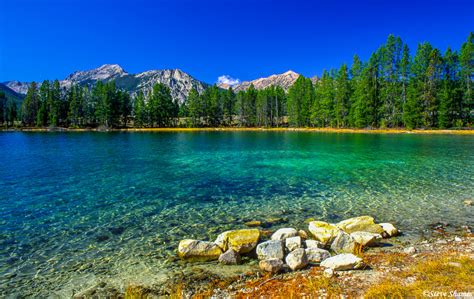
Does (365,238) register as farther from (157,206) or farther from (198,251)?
(157,206)

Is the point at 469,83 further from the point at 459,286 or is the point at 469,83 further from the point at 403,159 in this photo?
the point at 459,286

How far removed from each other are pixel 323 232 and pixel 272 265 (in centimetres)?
306

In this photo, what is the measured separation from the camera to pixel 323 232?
9.47m

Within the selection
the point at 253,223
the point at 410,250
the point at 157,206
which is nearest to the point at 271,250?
the point at 253,223

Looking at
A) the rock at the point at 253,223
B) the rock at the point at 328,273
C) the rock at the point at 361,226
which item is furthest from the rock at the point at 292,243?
the rock at the point at 361,226

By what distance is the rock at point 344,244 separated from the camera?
8734 millimetres

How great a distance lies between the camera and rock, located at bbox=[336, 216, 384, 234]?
9930 millimetres

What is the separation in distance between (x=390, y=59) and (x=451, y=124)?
27101mm

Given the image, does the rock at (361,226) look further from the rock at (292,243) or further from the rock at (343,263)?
the rock at (343,263)

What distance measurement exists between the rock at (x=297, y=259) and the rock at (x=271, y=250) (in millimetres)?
340


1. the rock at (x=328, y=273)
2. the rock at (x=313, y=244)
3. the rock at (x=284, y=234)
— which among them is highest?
the rock at (x=328, y=273)

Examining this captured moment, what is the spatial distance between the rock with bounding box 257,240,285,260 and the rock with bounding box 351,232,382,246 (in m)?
2.99

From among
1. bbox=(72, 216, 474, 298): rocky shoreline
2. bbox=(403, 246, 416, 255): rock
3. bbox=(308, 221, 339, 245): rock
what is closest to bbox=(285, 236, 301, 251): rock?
bbox=(72, 216, 474, 298): rocky shoreline

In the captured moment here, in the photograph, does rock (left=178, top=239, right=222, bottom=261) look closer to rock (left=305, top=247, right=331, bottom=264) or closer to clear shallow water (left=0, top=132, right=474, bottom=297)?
clear shallow water (left=0, top=132, right=474, bottom=297)
